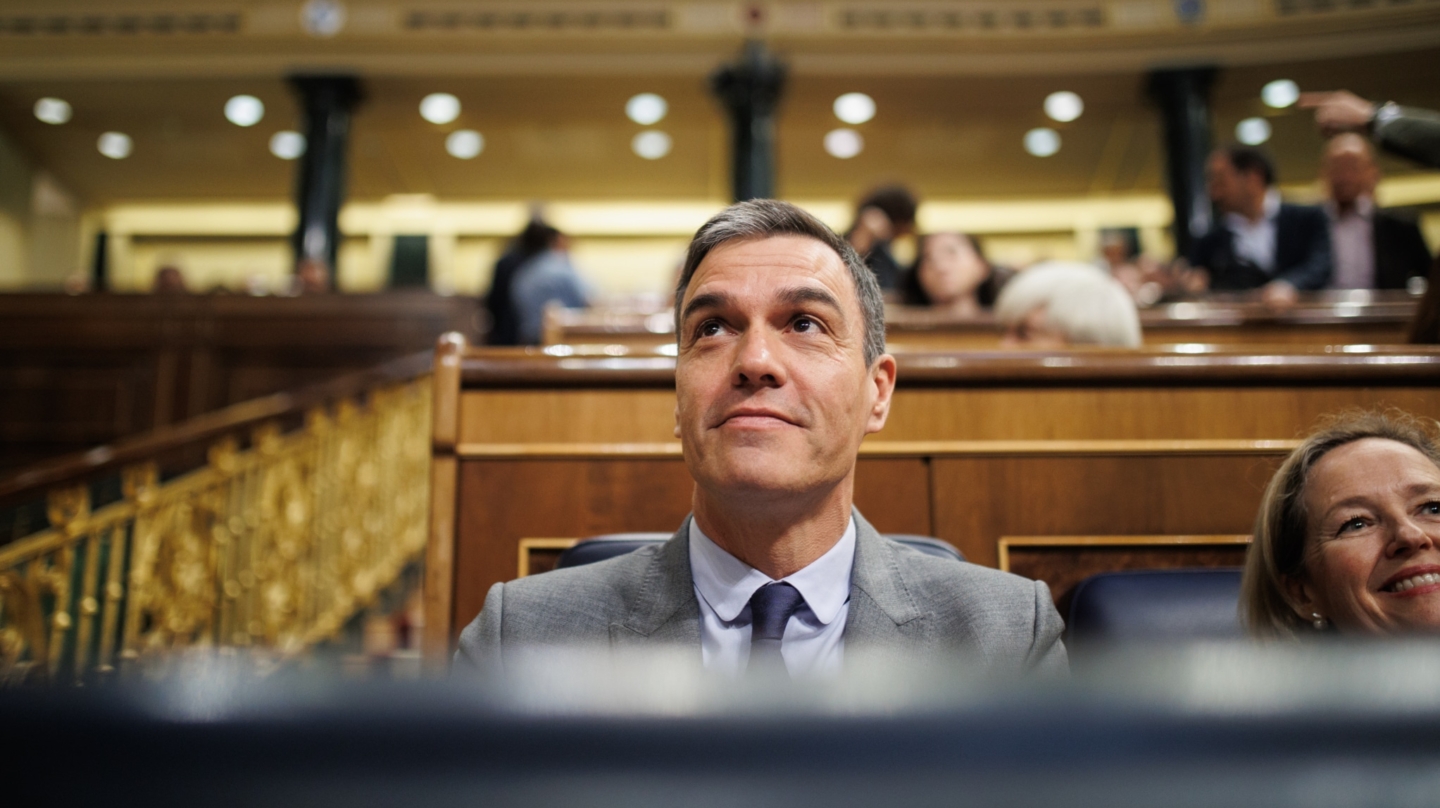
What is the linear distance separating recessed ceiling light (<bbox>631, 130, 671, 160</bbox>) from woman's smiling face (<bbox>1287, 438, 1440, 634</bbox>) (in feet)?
25.5

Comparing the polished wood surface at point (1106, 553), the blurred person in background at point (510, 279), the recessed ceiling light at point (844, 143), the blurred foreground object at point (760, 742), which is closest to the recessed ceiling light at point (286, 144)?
the recessed ceiling light at point (844, 143)

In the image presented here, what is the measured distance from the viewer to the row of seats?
1099 millimetres

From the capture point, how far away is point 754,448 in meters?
0.93

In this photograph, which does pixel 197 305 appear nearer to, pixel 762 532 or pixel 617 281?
pixel 617 281

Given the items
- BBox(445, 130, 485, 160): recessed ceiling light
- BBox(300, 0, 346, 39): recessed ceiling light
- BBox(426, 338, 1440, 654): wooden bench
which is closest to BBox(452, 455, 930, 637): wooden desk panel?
BBox(426, 338, 1440, 654): wooden bench

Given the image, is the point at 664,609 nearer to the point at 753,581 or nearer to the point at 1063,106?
the point at 753,581

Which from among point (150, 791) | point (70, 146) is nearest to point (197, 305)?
point (70, 146)

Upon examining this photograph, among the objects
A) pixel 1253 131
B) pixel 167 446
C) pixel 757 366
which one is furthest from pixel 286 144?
pixel 757 366

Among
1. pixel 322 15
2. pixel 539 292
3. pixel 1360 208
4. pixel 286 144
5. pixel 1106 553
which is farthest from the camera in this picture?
pixel 286 144

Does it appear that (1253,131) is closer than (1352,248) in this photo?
No

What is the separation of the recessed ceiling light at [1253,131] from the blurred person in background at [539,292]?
21.2ft

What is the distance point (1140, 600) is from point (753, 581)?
1.67 feet

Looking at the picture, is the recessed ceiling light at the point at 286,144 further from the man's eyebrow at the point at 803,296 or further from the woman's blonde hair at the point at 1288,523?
the woman's blonde hair at the point at 1288,523

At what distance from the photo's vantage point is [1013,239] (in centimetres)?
1040
